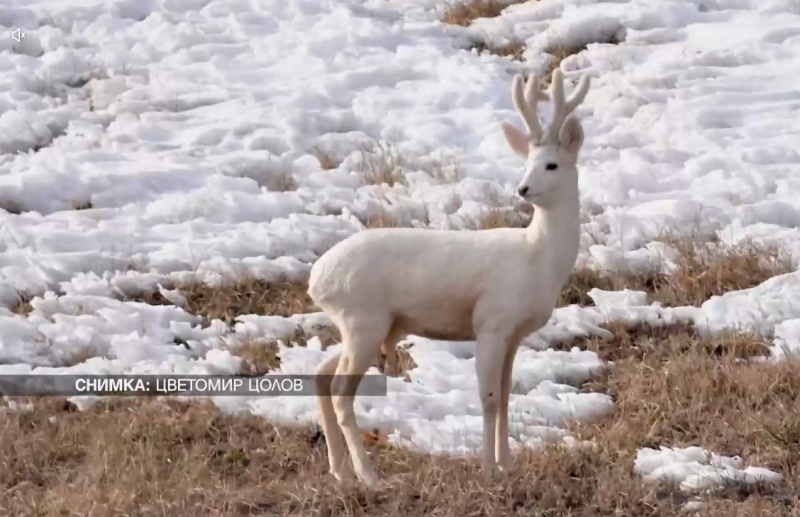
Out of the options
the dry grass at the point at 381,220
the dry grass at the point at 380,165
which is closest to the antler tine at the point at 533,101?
the dry grass at the point at 381,220

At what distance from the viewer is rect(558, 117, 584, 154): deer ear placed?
4.49 meters

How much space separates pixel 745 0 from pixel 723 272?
213 inches

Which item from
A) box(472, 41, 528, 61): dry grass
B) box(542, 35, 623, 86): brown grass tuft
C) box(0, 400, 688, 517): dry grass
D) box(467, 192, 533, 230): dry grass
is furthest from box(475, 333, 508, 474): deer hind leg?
box(472, 41, 528, 61): dry grass

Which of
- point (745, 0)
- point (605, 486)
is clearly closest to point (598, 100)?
point (745, 0)

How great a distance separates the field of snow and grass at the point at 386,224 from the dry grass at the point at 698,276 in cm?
2

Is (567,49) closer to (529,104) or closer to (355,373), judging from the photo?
(529,104)

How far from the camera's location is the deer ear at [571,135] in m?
4.49

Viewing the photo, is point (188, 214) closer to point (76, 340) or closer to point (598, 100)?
point (76, 340)

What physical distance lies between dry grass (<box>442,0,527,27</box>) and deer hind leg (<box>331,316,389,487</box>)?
793cm

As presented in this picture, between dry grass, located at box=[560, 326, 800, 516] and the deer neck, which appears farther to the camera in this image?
dry grass, located at box=[560, 326, 800, 516]

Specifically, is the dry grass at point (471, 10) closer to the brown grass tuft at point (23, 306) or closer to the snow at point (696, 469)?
the brown grass tuft at point (23, 306)

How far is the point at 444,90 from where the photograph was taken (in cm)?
1037

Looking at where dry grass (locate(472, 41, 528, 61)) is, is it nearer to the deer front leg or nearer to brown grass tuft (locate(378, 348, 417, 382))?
brown grass tuft (locate(378, 348, 417, 382))

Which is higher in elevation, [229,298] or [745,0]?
[745,0]
